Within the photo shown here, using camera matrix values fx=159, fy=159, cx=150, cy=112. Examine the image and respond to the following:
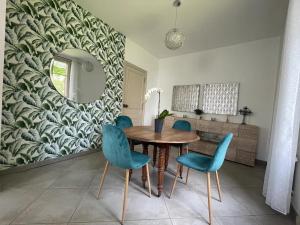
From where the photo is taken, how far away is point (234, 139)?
3.24m

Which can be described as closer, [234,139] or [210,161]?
[210,161]

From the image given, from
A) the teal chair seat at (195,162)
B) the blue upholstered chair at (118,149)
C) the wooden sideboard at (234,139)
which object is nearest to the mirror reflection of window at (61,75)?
the blue upholstered chair at (118,149)

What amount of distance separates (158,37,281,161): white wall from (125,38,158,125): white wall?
1.16 metres

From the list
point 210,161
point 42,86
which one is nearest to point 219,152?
point 210,161

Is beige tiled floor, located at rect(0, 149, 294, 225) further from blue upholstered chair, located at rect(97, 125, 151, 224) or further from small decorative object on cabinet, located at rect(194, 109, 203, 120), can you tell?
small decorative object on cabinet, located at rect(194, 109, 203, 120)

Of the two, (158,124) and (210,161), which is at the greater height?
(158,124)

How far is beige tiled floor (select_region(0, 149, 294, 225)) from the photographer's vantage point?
1406 millimetres

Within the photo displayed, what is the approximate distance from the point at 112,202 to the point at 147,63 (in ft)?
12.3

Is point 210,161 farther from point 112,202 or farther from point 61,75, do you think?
point 61,75

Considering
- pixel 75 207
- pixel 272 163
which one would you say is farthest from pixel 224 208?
pixel 75 207

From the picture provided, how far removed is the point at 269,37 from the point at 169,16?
6.88ft

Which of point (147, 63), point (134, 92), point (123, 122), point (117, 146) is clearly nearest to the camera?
point (117, 146)

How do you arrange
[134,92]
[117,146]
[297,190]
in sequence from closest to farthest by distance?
1. [117,146]
2. [297,190]
3. [134,92]

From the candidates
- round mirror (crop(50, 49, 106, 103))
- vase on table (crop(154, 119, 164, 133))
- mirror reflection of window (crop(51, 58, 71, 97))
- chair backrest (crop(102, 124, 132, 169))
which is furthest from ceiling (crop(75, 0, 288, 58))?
chair backrest (crop(102, 124, 132, 169))
